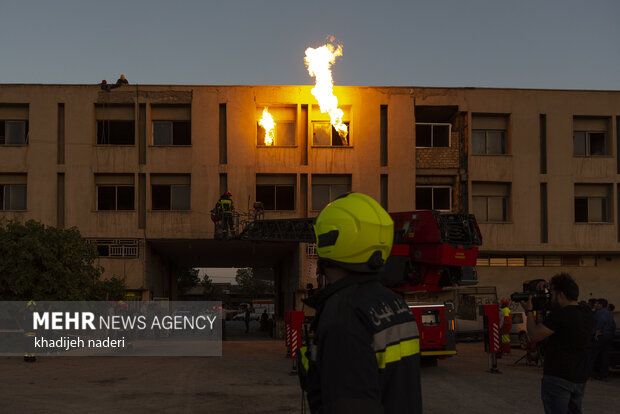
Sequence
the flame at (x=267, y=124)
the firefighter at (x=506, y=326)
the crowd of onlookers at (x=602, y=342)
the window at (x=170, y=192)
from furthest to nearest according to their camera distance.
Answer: the flame at (x=267, y=124) → the window at (x=170, y=192) → the firefighter at (x=506, y=326) → the crowd of onlookers at (x=602, y=342)

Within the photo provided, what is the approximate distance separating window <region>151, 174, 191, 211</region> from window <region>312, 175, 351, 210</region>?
6.36 meters

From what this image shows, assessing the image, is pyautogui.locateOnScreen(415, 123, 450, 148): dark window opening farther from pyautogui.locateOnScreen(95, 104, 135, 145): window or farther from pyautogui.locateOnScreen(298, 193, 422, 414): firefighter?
pyautogui.locateOnScreen(298, 193, 422, 414): firefighter

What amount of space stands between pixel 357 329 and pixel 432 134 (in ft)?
103

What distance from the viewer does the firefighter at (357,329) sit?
214 cm

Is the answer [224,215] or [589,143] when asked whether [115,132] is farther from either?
[589,143]

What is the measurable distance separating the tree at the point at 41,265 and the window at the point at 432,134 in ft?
59.4

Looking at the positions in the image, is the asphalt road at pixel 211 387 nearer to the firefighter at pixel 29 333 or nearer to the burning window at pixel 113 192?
the firefighter at pixel 29 333

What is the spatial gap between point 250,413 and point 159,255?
26.8 m

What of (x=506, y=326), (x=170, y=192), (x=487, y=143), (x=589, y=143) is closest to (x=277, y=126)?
(x=170, y=192)

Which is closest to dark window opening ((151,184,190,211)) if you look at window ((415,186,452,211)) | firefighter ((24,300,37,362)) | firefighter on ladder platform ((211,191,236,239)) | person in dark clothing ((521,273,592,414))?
firefighter on ladder platform ((211,191,236,239))

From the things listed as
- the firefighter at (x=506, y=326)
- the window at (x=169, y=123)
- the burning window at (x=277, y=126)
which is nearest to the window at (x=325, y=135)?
the burning window at (x=277, y=126)

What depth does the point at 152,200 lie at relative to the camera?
31312 mm

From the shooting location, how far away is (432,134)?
3272cm

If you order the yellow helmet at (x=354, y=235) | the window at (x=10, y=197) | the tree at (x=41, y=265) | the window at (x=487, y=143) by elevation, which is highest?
the window at (x=487, y=143)
